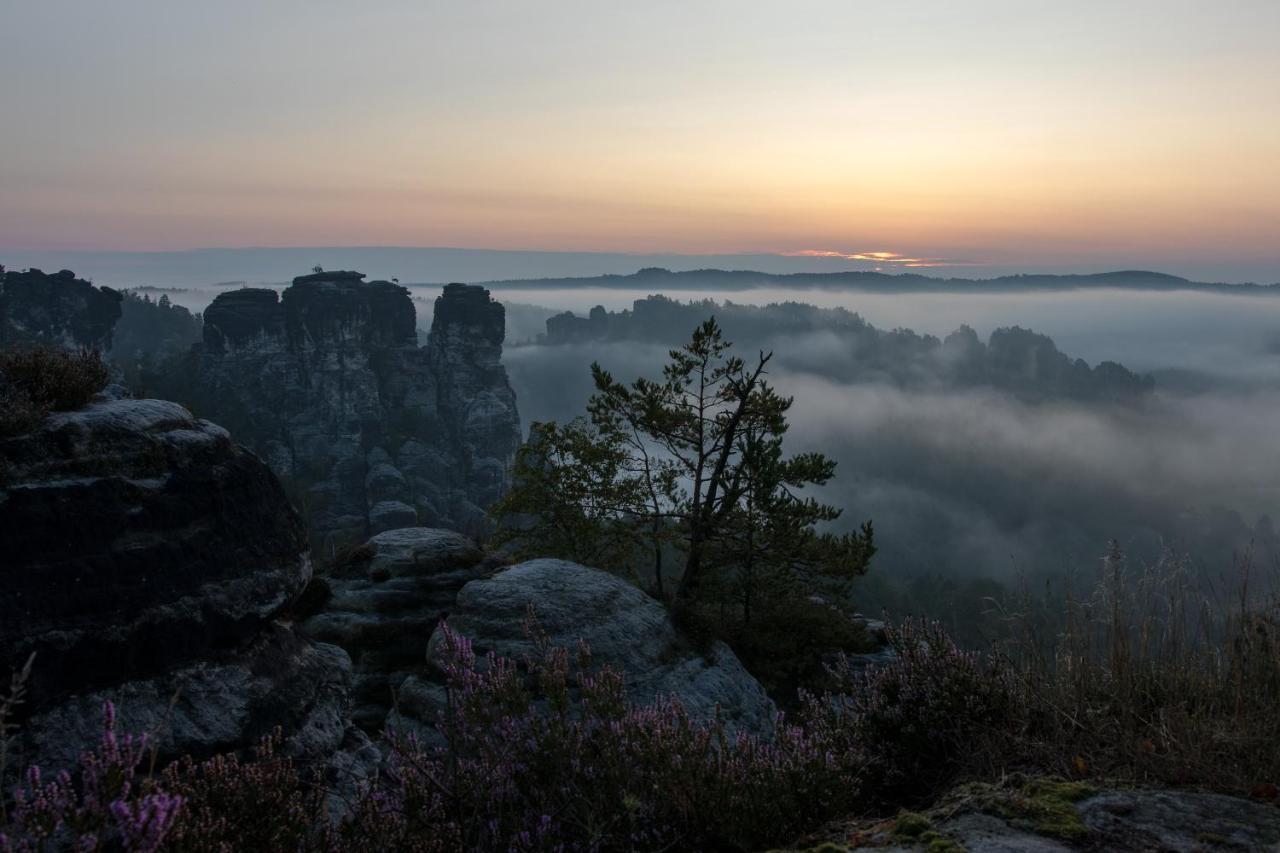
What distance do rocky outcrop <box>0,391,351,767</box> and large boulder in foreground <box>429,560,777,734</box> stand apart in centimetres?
517

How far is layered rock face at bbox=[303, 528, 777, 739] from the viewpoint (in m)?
14.6

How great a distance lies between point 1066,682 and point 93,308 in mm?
185859

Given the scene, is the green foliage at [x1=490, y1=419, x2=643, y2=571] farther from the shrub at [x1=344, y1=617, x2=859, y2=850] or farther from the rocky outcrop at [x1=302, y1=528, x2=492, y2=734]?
the shrub at [x1=344, y1=617, x2=859, y2=850]

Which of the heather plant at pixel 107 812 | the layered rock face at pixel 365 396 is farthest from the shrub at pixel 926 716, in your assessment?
the layered rock face at pixel 365 396

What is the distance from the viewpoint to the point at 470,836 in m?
4.26

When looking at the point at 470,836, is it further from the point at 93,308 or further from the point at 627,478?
the point at 93,308

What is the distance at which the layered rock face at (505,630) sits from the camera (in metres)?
14.6

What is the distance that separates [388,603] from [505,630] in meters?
3.97

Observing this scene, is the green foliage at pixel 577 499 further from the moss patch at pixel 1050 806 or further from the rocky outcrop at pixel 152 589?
the moss patch at pixel 1050 806

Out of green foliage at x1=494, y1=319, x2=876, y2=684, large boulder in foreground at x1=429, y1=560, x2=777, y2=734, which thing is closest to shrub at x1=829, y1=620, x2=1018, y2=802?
large boulder in foreground at x1=429, y1=560, x2=777, y2=734

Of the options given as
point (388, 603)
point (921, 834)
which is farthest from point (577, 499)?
point (921, 834)

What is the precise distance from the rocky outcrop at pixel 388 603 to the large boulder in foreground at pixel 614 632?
1.30 m

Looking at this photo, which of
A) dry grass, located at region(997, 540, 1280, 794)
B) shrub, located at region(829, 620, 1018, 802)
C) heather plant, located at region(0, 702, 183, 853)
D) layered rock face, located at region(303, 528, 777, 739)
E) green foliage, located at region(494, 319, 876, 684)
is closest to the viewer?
heather plant, located at region(0, 702, 183, 853)

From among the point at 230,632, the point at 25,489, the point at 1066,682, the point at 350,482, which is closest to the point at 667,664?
the point at 230,632
